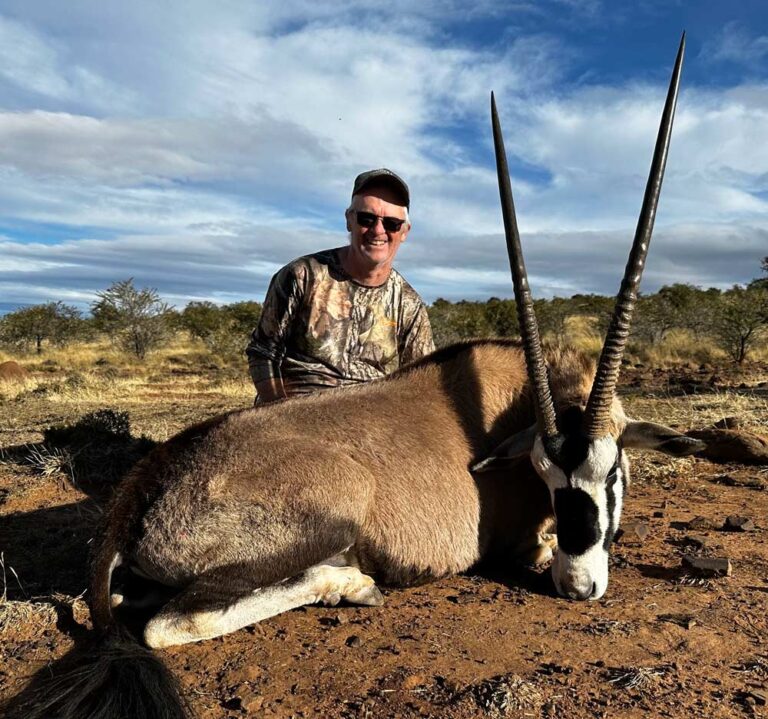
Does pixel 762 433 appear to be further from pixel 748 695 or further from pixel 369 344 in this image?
pixel 748 695

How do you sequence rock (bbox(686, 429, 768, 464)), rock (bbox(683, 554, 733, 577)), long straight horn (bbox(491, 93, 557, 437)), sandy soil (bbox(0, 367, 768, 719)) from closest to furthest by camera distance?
sandy soil (bbox(0, 367, 768, 719))
long straight horn (bbox(491, 93, 557, 437))
rock (bbox(683, 554, 733, 577))
rock (bbox(686, 429, 768, 464))

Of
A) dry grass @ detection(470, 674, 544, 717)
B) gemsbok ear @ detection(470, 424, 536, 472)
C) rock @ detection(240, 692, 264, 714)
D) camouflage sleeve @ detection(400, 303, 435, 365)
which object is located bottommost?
rock @ detection(240, 692, 264, 714)

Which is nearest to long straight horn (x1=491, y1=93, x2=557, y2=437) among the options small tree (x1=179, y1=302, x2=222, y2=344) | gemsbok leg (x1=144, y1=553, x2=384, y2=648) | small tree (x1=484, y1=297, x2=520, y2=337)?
gemsbok leg (x1=144, y1=553, x2=384, y2=648)

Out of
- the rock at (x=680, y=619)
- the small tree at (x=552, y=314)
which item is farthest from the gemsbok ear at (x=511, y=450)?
the small tree at (x=552, y=314)

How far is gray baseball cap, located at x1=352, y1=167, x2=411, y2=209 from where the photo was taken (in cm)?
585

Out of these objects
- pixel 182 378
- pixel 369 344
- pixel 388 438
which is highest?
pixel 369 344

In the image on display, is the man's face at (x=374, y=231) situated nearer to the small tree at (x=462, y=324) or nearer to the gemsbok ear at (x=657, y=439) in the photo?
the gemsbok ear at (x=657, y=439)

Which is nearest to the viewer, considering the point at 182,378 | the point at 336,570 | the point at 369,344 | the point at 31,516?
the point at 336,570

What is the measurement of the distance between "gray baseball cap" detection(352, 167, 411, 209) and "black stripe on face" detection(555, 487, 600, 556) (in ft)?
10.5

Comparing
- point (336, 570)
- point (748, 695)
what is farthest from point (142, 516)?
point (748, 695)

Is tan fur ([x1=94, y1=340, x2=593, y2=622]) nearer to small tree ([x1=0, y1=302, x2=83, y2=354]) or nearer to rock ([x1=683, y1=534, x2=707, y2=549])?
rock ([x1=683, y1=534, x2=707, y2=549])

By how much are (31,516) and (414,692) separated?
13.2ft

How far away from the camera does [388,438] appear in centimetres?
413

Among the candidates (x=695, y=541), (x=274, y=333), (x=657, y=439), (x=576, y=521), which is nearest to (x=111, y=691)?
(x=576, y=521)
